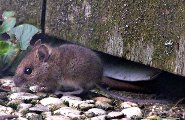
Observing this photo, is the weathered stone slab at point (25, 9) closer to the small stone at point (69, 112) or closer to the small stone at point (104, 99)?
the small stone at point (104, 99)

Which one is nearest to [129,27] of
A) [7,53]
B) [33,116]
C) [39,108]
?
[39,108]

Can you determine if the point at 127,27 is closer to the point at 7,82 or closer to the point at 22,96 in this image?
the point at 22,96

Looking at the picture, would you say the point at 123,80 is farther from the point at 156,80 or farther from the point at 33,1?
the point at 33,1

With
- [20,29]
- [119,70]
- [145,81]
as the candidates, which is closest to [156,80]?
[145,81]

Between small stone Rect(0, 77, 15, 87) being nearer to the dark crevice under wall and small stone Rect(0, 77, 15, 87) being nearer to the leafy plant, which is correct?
the leafy plant

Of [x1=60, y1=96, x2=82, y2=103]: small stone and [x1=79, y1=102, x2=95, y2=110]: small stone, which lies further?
[x1=60, y1=96, x2=82, y2=103]: small stone

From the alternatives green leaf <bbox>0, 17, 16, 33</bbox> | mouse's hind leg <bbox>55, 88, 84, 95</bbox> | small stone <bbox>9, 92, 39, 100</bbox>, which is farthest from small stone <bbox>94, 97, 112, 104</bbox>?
green leaf <bbox>0, 17, 16, 33</bbox>

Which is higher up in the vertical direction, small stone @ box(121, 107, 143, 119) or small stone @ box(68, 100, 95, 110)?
small stone @ box(68, 100, 95, 110)
